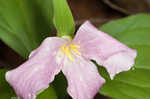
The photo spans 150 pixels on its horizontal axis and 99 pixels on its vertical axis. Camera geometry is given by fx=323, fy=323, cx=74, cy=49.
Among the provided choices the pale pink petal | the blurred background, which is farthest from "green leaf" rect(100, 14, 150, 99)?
the blurred background

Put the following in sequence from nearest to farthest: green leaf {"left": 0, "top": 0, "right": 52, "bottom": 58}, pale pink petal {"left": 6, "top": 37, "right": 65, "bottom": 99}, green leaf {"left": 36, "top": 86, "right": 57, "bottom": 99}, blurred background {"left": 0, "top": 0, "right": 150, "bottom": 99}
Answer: pale pink petal {"left": 6, "top": 37, "right": 65, "bottom": 99} → green leaf {"left": 36, "top": 86, "right": 57, "bottom": 99} → green leaf {"left": 0, "top": 0, "right": 52, "bottom": 58} → blurred background {"left": 0, "top": 0, "right": 150, "bottom": 99}

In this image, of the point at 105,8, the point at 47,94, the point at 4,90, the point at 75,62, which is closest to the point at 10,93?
the point at 4,90

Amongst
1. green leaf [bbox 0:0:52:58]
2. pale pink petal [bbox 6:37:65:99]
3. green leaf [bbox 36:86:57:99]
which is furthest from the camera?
green leaf [bbox 0:0:52:58]

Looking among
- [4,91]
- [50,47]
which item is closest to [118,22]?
[50,47]

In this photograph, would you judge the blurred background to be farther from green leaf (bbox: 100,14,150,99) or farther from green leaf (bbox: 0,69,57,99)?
green leaf (bbox: 0,69,57,99)

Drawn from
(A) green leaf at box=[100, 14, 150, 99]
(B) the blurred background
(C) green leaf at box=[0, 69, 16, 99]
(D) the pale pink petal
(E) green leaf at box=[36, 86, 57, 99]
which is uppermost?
(D) the pale pink petal

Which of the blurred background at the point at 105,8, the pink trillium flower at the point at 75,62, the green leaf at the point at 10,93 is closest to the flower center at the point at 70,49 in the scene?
the pink trillium flower at the point at 75,62

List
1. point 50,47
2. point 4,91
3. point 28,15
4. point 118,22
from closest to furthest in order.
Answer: point 50,47, point 4,91, point 28,15, point 118,22

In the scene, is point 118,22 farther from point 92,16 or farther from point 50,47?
point 92,16
